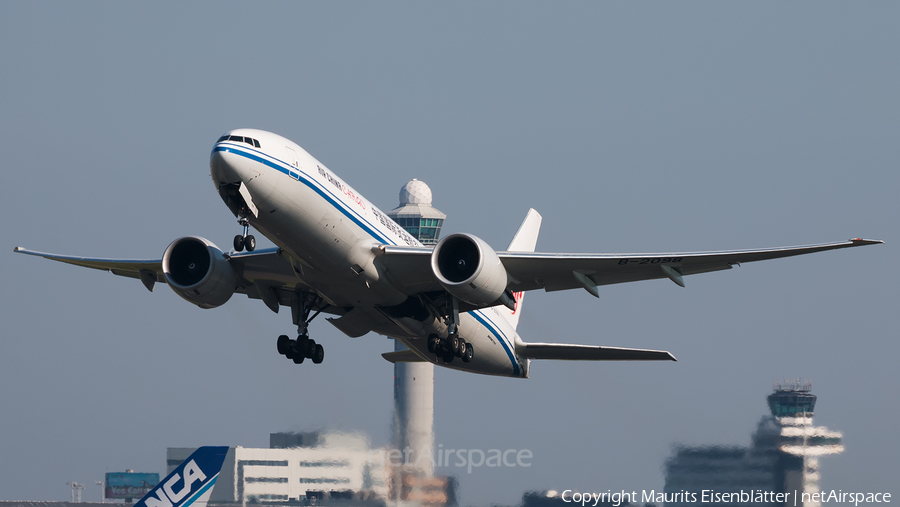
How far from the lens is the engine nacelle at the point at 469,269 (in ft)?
95.1

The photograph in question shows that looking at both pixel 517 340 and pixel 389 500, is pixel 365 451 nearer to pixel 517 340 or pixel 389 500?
pixel 389 500

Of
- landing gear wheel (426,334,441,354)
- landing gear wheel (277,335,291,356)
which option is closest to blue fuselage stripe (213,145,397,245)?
landing gear wheel (426,334,441,354)

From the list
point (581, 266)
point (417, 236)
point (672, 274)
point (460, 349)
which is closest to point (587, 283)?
point (581, 266)

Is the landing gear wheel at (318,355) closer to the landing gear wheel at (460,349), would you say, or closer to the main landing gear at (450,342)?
the main landing gear at (450,342)

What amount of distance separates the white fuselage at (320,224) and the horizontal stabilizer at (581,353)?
16.2 ft

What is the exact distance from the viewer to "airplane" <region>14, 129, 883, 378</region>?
2659 cm

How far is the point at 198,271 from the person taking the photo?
31469mm

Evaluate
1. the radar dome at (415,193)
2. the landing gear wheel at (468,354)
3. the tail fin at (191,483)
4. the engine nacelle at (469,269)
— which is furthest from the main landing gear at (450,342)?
the radar dome at (415,193)

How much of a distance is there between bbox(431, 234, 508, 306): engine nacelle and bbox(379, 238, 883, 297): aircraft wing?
0.55m

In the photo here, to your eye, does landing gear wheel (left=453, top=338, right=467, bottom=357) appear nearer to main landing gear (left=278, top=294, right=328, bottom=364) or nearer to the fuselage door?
main landing gear (left=278, top=294, right=328, bottom=364)

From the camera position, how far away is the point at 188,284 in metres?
31.4

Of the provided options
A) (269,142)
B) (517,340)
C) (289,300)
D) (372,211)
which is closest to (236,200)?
(269,142)

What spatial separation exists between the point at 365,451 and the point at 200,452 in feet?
55.9

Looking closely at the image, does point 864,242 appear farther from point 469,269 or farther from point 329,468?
point 329,468
